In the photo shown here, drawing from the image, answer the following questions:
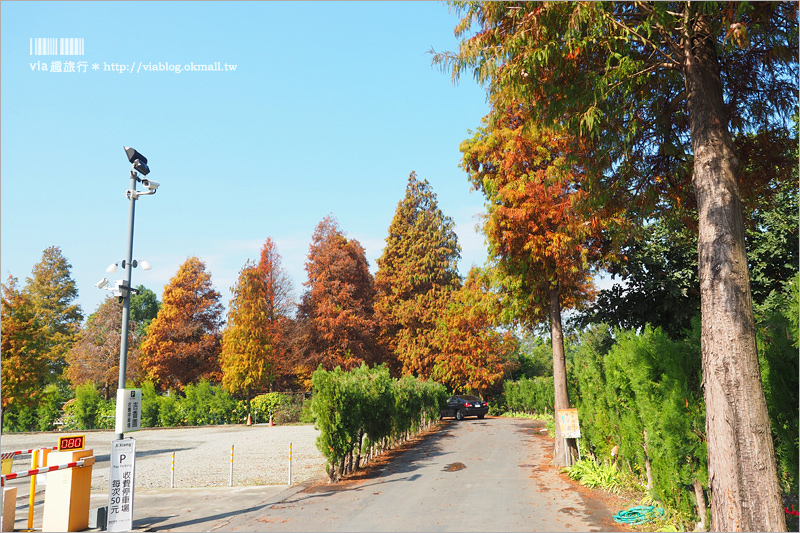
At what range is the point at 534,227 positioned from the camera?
1340cm

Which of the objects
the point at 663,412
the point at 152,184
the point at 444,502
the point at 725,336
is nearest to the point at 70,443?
the point at 152,184

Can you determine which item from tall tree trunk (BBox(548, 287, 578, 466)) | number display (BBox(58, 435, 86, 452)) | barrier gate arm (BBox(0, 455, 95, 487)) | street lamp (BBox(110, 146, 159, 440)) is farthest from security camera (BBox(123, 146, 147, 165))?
tall tree trunk (BBox(548, 287, 578, 466))

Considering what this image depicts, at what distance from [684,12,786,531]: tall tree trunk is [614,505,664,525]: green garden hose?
5.90 feet

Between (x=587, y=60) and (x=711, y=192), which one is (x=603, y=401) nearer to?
(x=711, y=192)

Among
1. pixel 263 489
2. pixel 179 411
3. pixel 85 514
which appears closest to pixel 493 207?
pixel 263 489

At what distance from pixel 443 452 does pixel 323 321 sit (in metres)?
23.5

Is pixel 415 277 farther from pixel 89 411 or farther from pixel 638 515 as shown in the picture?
pixel 638 515

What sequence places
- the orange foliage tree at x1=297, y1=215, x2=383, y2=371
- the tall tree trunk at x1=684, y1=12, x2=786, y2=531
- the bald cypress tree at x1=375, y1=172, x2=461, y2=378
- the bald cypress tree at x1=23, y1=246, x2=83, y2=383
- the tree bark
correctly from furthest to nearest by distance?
the bald cypress tree at x1=23, y1=246, x2=83, y2=383 → the bald cypress tree at x1=375, y1=172, x2=461, y2=378 → the orange foliage tree at x1=297, y1=215, x2=383, y2=371 → the tree bark → the tall tree trunk at x1=684, y1=12, x2=786, y2=531

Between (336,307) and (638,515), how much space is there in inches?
1308

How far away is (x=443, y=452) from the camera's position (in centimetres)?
1744

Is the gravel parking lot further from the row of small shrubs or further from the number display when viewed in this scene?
the number display

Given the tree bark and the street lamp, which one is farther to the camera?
the street lamp

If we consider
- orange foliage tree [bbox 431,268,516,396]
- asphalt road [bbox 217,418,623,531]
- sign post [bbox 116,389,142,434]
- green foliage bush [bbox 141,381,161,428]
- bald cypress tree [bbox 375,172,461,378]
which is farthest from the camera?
bald cypress tree [bbox 375,172,461,378]

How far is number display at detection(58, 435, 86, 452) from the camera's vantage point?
8927mm
